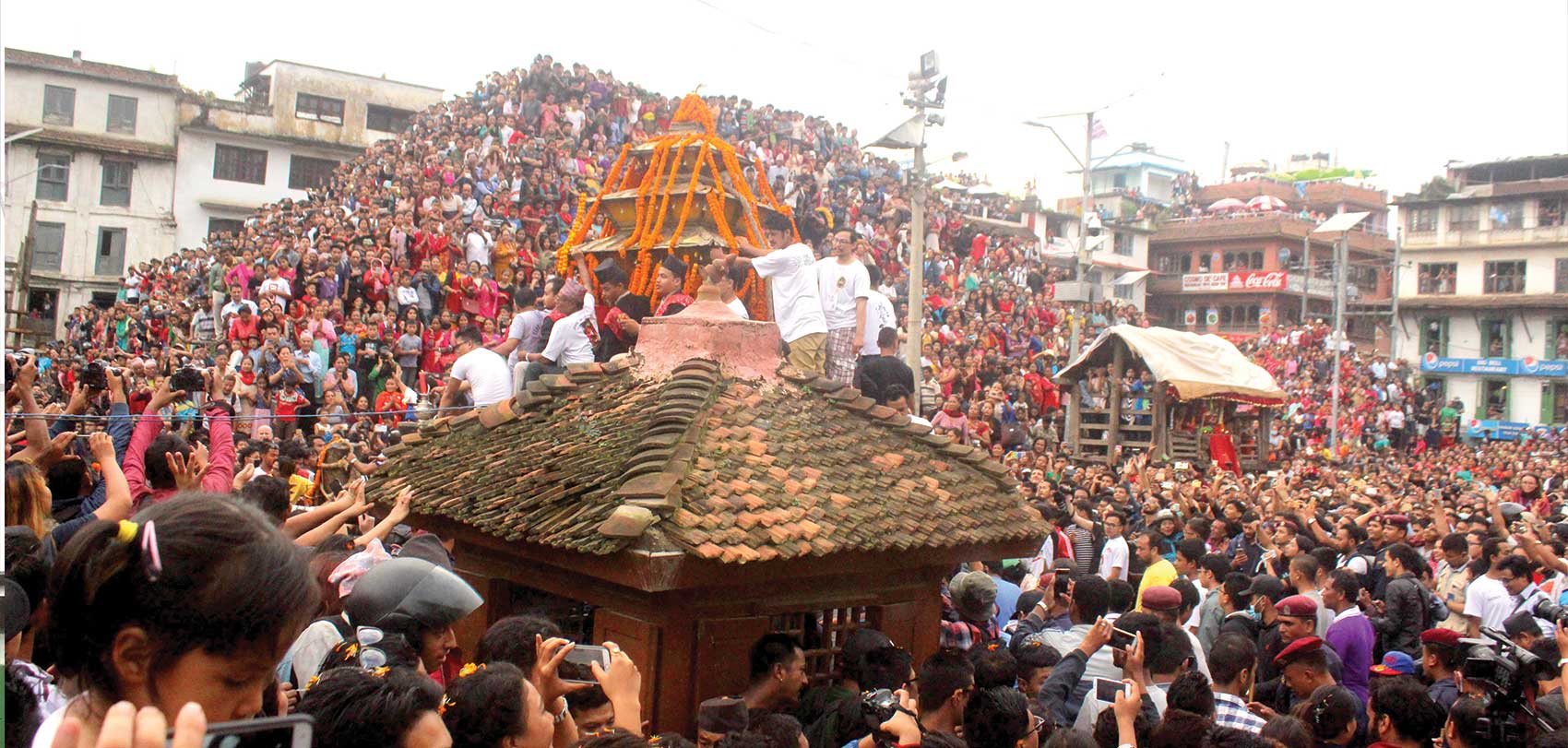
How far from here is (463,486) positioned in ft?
22.9

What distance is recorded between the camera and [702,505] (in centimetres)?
621

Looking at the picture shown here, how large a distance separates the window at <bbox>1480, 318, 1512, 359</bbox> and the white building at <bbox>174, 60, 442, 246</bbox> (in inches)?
1555

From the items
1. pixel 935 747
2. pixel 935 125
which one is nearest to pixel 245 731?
pixel 935 747

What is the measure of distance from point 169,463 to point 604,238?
5729 mm

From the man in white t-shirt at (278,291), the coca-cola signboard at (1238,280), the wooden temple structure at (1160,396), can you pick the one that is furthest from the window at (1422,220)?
the man in white t-shirt at (278,291)

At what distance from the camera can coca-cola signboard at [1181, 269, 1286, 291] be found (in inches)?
1891

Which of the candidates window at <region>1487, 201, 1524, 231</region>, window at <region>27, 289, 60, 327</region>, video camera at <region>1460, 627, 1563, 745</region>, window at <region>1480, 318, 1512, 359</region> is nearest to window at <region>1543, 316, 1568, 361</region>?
window at <region>1480, 318, 1512, 359</region>

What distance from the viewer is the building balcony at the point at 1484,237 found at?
4631 centimetres

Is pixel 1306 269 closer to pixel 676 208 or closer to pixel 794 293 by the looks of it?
pixel 794 293

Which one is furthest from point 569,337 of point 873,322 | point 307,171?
point 307,171

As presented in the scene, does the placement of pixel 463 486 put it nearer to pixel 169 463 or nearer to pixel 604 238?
pixel 169 463

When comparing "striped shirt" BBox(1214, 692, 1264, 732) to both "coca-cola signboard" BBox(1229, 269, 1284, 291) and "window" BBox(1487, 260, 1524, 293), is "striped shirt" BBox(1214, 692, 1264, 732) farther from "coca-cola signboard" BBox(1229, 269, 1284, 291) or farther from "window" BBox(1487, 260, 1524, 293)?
"window" BBox(1487, 260, 1524, 293)

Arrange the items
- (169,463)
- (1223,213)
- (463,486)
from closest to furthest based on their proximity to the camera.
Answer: (169,463), (463,486), (1223,213)

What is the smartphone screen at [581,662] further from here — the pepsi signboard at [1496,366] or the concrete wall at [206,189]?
the pepsi signboard at [1496,366]
